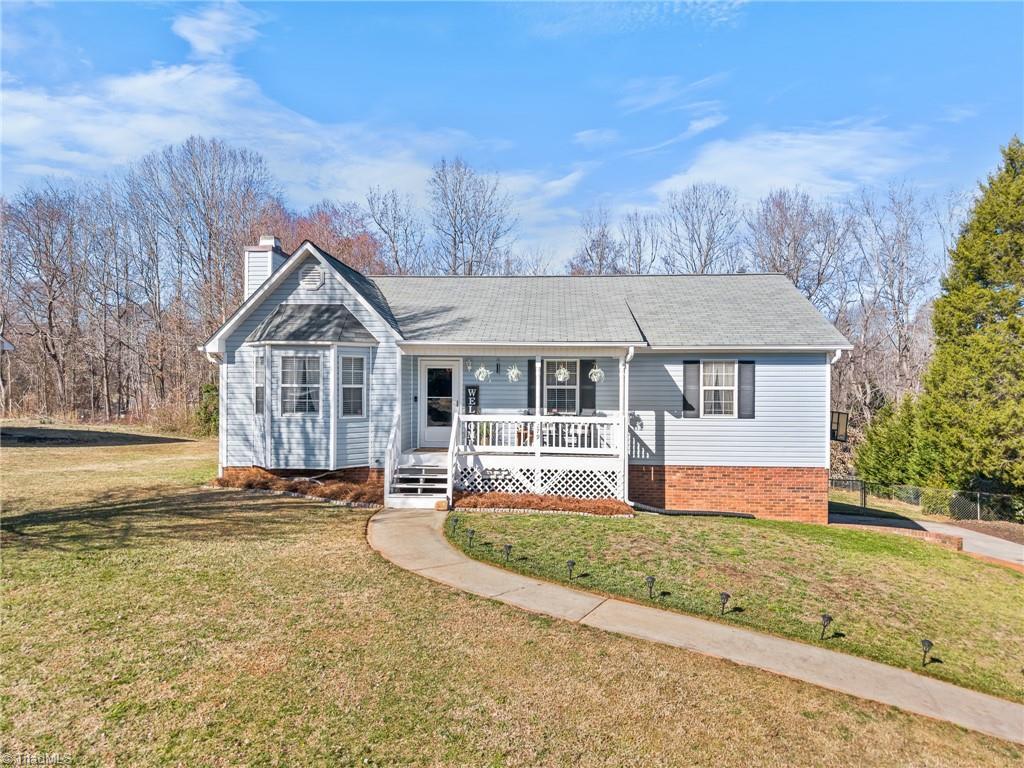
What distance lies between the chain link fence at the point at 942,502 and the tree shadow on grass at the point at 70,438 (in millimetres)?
25729

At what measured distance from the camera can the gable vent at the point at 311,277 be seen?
12977mm

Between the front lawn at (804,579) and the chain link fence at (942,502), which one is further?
the chain link fence at (942,502)

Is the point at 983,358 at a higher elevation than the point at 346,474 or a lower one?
higher

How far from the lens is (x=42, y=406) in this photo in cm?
3172

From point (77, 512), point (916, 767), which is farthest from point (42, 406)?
point (916, 767)

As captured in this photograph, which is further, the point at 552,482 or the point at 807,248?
the point at 807,248

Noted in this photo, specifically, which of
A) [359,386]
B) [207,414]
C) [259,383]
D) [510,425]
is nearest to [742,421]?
[510,425]

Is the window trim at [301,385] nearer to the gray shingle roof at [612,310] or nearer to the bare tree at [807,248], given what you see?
the gray shingle roof at [612,310]

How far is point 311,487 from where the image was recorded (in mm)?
12180

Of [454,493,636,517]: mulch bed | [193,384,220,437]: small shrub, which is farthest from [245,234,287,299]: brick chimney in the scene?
[193,384,220,437]: small shrub

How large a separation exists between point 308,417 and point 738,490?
10.4 metres

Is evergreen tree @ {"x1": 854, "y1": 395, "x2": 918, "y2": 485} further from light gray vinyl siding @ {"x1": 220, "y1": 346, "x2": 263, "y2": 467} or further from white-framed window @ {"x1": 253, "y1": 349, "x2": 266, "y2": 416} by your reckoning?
light gray vinyl siding @ {"x1": 220, "y1": 346, "x2": 263, "y2": 467}

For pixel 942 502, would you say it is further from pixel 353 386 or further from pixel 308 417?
pixel 308 417

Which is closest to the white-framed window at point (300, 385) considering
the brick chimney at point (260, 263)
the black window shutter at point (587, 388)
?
the brick chimney at point (260, 263)
